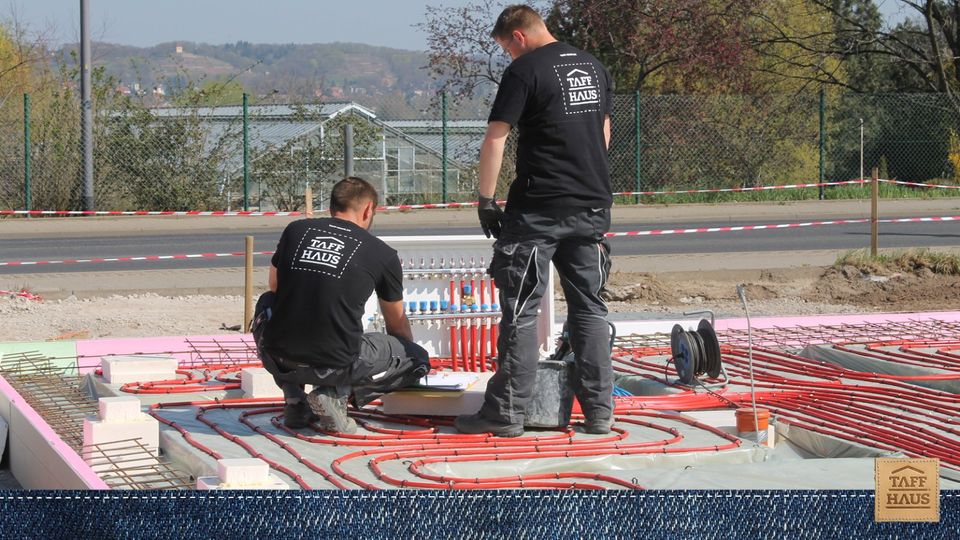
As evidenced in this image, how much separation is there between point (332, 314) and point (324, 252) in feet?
0.91

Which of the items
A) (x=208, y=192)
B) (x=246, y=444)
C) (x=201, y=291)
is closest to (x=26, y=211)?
(x=208, y=192)

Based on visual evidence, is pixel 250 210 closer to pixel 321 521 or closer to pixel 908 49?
pixel 908 49

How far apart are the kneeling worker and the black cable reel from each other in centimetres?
182

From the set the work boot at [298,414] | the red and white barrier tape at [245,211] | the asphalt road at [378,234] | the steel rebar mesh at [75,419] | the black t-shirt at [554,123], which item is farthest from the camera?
the red and white barrier tape at [245,211]

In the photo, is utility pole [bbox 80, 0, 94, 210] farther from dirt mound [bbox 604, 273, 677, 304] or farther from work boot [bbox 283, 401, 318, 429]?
work boot [bbox 283, 401, 318, 429]

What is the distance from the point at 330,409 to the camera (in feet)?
19.2

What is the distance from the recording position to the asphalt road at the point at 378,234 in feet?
53.9

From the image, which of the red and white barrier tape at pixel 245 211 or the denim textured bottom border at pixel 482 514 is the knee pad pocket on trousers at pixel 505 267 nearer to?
the denim textured bottom border at pixel 482 514

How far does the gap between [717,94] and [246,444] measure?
72.6 feet

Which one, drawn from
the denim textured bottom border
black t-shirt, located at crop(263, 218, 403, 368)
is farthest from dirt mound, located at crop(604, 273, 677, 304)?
the denim textured bottom border

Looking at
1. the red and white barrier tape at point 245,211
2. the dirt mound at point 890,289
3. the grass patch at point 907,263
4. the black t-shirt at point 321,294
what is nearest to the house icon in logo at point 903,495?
the black t-shirt at point 321,294

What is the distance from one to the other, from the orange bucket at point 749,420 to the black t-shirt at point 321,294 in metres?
1.90

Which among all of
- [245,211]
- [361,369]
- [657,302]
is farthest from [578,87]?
[245,211]

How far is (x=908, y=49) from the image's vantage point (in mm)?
31188
